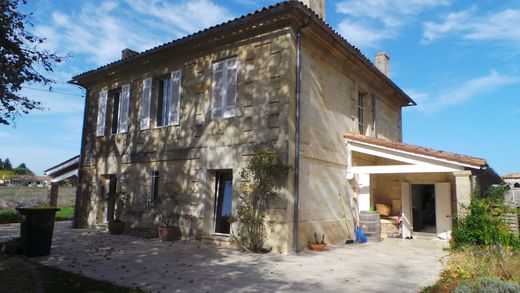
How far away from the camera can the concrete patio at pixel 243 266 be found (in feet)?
18.5

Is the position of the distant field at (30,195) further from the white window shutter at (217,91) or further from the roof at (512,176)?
the roof at (512,176)

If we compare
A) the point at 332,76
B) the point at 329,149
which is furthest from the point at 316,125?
the point at 332,76

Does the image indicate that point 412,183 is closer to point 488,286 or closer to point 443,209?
point 443,209

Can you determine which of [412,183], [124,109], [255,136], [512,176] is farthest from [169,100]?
[512,176]

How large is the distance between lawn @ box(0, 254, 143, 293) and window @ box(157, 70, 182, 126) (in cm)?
565

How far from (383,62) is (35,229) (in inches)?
582

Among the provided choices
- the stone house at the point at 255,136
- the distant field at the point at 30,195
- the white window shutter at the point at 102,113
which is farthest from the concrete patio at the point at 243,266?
the distant field at the point at 30,195

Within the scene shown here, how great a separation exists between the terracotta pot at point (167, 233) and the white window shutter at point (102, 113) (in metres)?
5.32

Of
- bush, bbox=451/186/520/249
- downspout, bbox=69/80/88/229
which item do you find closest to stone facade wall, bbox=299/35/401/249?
bush, bbox=451/186/520/249

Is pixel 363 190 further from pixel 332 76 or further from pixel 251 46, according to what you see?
pixel 251 46

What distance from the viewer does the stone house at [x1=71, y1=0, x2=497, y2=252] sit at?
9.13 metres

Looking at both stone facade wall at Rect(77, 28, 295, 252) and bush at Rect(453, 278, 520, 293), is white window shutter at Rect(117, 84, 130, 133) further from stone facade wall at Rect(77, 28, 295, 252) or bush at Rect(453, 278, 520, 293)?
bush at Rect(453, 278, 520, 293)

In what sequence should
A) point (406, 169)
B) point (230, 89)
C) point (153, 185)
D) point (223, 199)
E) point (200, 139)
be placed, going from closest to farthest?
point (406, 169) → point (230, 89) → point (223, 199) → point (200, 139) → point (153, 185)

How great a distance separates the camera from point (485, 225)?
850 cm
